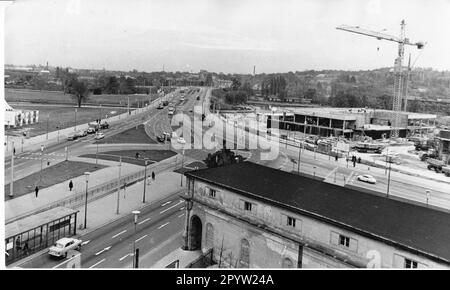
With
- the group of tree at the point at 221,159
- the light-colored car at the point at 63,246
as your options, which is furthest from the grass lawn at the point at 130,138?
the light-colored car at the point at 63,246

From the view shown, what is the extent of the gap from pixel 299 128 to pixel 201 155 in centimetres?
1487

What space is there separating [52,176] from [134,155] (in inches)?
156

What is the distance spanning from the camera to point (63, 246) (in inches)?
329

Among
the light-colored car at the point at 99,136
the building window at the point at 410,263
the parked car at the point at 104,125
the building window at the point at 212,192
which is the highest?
the parked car at the point at 104,125

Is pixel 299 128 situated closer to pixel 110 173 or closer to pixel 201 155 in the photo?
pixel 201 155

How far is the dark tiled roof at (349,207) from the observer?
6234mm

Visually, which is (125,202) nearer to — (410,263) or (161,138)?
(161,138)

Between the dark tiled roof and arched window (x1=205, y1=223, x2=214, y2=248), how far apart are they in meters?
0.95

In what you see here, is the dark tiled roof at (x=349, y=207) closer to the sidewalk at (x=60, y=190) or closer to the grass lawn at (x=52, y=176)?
the sidewalk at (x=60, y=190)

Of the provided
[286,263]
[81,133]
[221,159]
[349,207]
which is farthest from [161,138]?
[349,207]

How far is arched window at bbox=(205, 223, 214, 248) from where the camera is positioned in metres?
8.84

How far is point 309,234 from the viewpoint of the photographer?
723cm

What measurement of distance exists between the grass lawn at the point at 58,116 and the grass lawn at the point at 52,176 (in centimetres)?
392
